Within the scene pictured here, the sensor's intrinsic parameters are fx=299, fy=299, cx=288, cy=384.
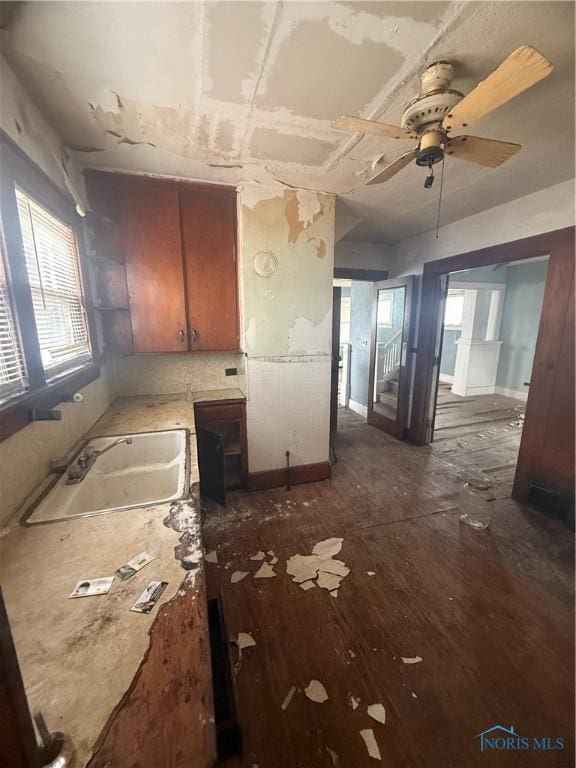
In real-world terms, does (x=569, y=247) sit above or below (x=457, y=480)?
above

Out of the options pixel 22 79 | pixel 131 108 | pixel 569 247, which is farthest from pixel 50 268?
pixel 569 247

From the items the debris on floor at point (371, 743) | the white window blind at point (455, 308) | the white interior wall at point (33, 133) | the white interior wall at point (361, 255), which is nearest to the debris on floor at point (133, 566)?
the debris on floor at point (371, 743)

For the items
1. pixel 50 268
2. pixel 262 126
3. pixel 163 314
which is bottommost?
pixel 163 314

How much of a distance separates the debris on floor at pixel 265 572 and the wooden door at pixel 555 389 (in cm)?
224

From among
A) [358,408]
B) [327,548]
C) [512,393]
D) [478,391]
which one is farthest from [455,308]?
[327,548]

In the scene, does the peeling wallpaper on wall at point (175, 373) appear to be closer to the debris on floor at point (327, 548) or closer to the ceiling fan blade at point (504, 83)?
the debris on floor at point (327, 548)

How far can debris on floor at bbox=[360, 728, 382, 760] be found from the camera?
3.52 ft

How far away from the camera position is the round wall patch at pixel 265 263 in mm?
2365

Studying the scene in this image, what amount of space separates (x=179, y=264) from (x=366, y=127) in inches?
63.4

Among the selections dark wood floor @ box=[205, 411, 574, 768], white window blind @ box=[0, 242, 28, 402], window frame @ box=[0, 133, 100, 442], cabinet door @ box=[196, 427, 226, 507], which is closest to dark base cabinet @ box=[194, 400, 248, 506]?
cabinet door @ box=[196, 427, 226, 507]

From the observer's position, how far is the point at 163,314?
238cm

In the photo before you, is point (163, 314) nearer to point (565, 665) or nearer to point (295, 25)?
point (295, 25)

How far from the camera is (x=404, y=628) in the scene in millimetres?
1516

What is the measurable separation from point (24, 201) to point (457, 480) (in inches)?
144
